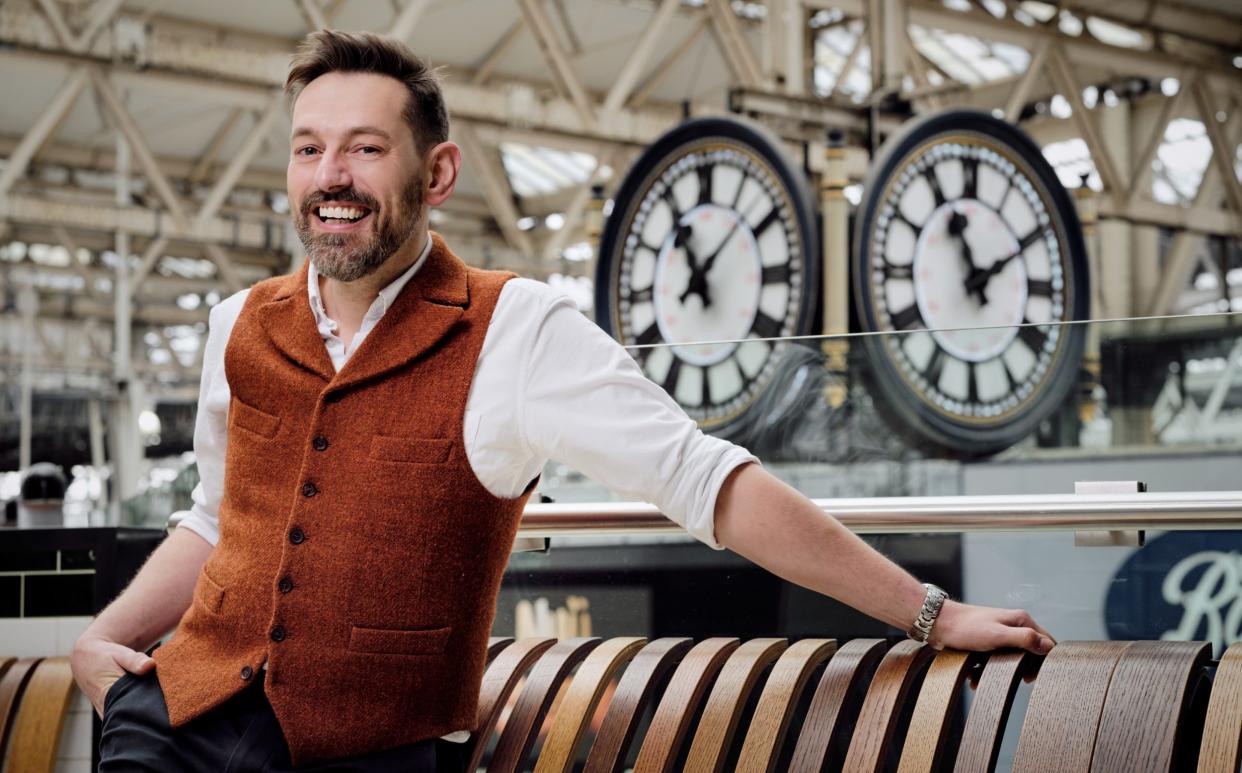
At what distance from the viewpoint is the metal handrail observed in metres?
1.87

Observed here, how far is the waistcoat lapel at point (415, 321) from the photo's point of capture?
170 cm

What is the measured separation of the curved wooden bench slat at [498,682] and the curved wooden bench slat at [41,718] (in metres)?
1.11

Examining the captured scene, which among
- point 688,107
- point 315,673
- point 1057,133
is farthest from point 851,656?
point 1057,133

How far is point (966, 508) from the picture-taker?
2.03m

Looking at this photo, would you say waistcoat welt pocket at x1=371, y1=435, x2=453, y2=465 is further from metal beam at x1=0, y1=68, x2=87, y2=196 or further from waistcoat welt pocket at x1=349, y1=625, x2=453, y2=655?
metal beam at x1=0, y1=68, x2=87, y2=196

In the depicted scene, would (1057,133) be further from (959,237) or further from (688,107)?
(959,237)

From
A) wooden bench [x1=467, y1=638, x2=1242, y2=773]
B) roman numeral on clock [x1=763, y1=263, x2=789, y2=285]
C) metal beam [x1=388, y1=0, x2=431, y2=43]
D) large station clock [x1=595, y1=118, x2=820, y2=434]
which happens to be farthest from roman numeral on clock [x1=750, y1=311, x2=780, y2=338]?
metal beam [x1=388, y1=0, x2=431, y2=43]

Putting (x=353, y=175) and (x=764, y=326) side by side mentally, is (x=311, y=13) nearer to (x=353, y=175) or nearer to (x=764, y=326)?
(x=764, y=326)

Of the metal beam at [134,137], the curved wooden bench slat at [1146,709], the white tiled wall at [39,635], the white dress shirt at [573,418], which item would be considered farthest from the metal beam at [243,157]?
the curved wooden bench slat at [1146,709]

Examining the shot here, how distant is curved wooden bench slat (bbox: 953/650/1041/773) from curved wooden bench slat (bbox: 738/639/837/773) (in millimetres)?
242

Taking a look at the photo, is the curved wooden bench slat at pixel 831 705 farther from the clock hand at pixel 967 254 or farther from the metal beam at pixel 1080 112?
the metal beam at pixel 1080 112

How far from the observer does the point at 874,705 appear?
5.96ft

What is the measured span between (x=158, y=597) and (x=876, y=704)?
36.3 inches

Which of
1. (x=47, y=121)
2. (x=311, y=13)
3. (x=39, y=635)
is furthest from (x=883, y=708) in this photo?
(x=47, y=121)
